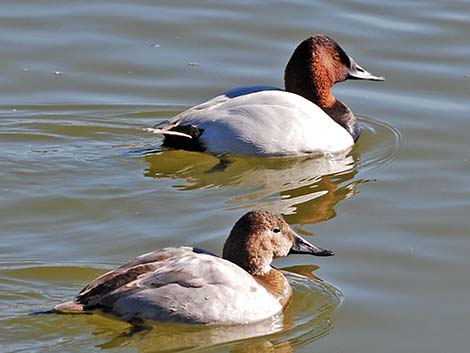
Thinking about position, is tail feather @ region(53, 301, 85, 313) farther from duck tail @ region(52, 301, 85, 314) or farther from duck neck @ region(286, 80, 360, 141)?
duck neck @ region(286, 80, 360, 141)

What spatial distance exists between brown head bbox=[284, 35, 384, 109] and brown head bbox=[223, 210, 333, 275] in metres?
3.47

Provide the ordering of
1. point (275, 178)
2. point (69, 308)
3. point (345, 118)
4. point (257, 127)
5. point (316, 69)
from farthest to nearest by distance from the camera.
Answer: point (316, 69), point (345, 118), point (257, 127), point (275, 178), point (69, 308)

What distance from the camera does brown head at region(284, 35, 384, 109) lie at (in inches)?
439

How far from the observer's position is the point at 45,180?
376 inches

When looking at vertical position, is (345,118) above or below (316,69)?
below

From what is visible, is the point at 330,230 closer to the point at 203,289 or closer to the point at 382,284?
the point at 382,284

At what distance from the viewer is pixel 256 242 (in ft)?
25.4

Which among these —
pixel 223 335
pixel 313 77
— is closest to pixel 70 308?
pixel 223 335

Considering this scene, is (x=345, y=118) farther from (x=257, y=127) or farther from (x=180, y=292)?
(x=180, y=292)

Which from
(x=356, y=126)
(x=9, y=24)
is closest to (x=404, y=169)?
(x=356, y=126)

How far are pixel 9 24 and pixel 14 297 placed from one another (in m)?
5.76

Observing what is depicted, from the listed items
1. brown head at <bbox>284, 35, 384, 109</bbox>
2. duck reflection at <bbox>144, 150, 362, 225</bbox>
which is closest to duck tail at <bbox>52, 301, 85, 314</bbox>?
duck reflection at <bbox>144, 150, 362, 225</bbox>

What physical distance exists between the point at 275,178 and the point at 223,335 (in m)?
2.92

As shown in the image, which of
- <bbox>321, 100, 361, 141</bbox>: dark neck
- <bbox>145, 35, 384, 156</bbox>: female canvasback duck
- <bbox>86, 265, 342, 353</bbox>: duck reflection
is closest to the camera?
<bbox>86, 265, 342, 353</bbox>: duck reflection
